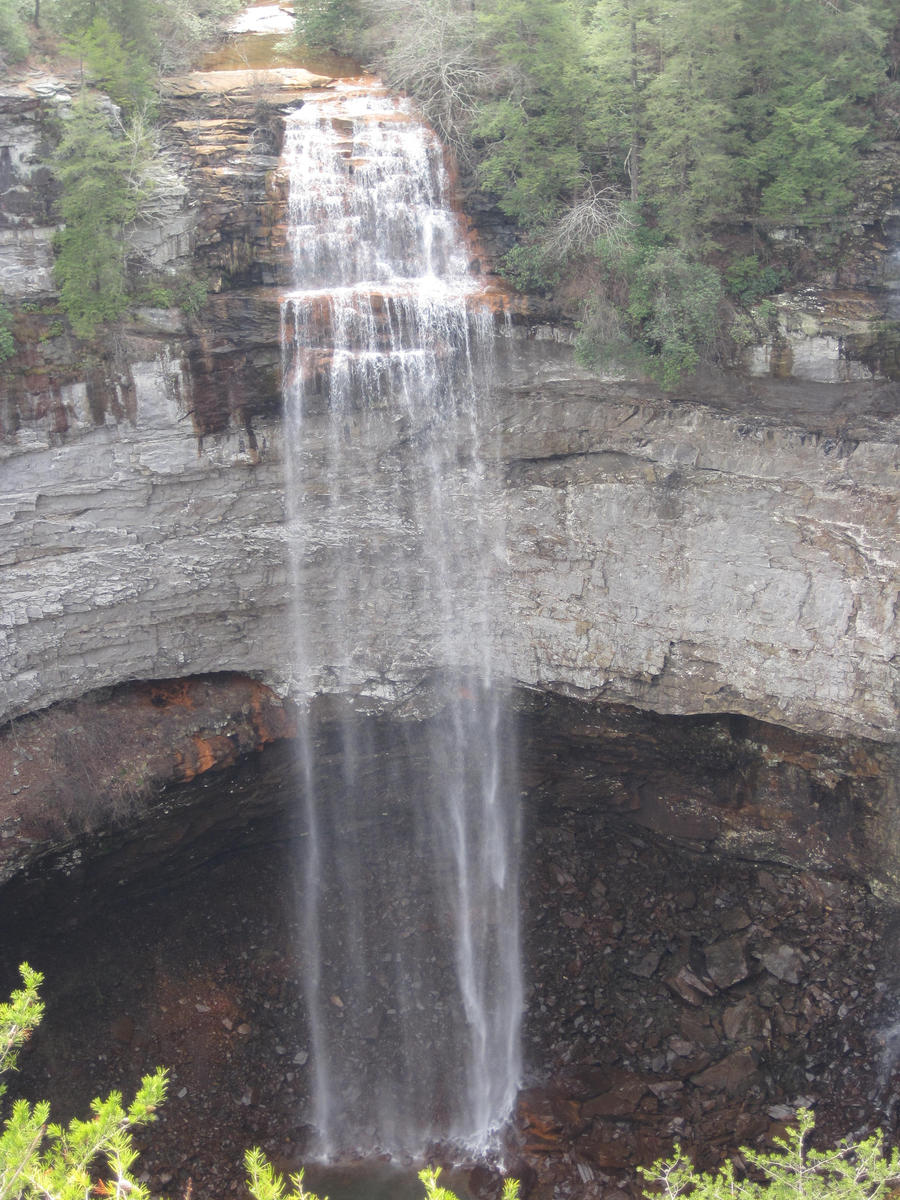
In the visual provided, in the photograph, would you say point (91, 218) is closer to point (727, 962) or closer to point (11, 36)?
point (11, 36)

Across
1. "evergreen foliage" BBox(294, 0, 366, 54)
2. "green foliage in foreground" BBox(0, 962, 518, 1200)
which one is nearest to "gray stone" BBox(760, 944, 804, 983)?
"green foliage in foreground" BBox(0, 962, 518, 1200)

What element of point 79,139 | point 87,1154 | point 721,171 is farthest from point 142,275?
→ point 87,1154

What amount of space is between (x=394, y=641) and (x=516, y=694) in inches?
97.5

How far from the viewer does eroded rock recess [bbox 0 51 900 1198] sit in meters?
14.0

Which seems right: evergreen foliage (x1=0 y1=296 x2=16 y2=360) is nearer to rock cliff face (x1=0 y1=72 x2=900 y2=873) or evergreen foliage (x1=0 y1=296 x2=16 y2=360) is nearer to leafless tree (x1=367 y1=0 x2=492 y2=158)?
rock cliff face (x1=0 y1=72 x2=900 y2=873)

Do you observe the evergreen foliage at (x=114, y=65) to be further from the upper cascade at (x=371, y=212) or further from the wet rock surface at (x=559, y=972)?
the wet rock surface at (x=559, y=972)

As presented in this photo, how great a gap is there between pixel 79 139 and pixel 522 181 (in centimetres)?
695

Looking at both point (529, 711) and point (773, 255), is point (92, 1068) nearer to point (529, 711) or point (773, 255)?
point (529, 711)

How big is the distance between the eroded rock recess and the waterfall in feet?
0.78

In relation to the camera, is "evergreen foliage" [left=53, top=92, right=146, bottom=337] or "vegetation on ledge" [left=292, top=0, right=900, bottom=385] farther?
"vegetation on ledge" [left=292, top=0, right=900, bottom=385]

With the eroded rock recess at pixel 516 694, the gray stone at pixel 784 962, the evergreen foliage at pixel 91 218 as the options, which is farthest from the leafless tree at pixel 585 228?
the gray stone at pixel 784 962

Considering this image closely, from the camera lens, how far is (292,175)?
611 inches

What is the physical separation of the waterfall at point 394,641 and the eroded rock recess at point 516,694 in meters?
0.24

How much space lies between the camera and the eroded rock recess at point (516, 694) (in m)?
14.0
